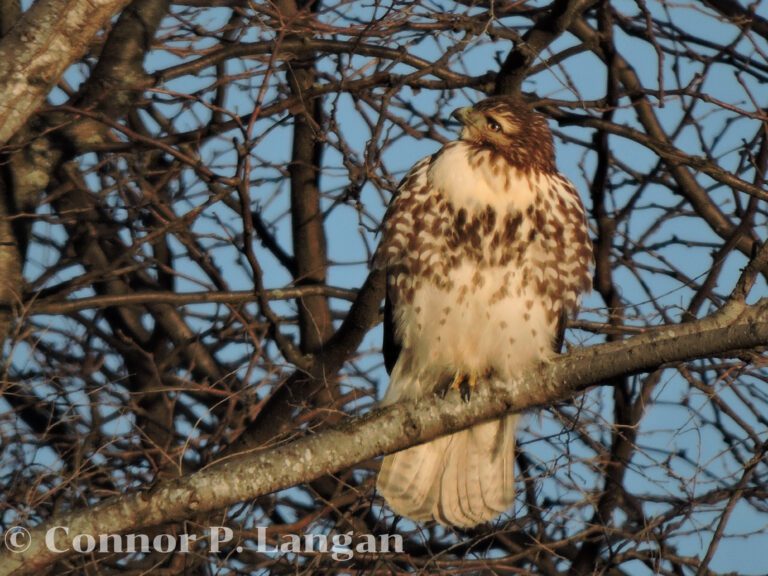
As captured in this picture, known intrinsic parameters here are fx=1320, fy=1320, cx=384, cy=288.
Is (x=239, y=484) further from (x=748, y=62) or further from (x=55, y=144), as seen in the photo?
(x=748, y=62)

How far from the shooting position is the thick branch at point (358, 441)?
3.48 meters

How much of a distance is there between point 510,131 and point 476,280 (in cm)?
64

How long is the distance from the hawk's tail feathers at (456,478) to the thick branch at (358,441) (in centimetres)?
82

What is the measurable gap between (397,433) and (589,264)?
1265mm

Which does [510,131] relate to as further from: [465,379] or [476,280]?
[465,379]

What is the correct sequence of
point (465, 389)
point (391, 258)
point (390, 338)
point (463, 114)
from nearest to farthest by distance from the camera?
point (465, 389)
point (391, 258)
point (463, 114)
point (390, 338)

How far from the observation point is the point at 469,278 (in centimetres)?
464

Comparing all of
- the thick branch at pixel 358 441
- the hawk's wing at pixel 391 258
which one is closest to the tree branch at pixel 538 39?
the hawk's wing at pixel 391 258

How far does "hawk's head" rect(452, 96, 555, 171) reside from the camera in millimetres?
4863

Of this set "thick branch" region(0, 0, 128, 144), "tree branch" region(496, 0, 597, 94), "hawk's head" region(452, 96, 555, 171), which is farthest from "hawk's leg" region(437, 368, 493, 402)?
"thick branch" region(0, 0, 128, 144)

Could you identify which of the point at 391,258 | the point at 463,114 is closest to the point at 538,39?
the point at 463,114

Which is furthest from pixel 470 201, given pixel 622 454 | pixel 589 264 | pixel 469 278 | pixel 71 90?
pixel 71 90

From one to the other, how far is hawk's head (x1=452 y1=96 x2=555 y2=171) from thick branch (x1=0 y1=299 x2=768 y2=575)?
107 cm

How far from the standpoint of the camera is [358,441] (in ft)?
12.8
